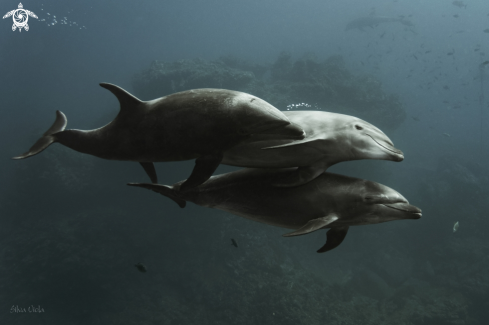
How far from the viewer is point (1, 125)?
59.6 m

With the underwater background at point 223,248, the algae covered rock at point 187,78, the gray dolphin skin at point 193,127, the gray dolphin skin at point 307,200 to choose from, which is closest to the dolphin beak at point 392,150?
the gray dolphin skin at point 307,200

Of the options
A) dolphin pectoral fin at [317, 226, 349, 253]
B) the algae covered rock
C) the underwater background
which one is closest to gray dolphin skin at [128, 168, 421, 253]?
dolphin pectoral fin at [317, 226, 349, 253]

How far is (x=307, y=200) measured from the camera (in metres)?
2.66

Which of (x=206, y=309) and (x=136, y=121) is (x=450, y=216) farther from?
(x=136, y=121)

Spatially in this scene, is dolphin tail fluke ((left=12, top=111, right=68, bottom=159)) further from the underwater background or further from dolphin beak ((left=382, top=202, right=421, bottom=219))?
the underwater background

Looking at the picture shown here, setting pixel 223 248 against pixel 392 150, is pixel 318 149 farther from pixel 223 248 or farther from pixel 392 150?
pixel 223 248

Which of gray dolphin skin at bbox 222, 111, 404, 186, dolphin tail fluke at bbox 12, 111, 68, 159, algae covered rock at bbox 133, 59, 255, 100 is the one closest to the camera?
gray dolphin skin at bbox 222, 111, 404, 186

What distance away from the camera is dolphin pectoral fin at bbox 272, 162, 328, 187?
2477 mm

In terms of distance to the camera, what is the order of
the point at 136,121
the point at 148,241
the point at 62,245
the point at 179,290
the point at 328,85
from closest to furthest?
the point at 136,121, the point at 179,290, the point at 62,245, the point at 148,241, the point at 328,85

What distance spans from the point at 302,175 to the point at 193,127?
1.14m

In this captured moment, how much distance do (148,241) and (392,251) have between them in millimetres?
22031

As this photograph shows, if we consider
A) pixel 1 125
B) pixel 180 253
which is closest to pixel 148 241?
pixel 180 253

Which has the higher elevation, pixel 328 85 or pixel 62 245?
pixel 328 85

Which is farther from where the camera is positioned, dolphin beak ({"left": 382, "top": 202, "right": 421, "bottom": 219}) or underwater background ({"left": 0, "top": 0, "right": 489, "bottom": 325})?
underwater background ({"left": 0, "top": 0, "right": 489, "bottom": 325})
